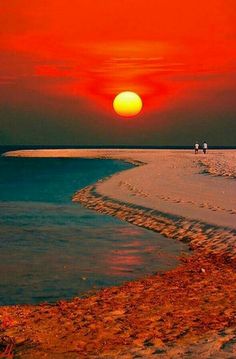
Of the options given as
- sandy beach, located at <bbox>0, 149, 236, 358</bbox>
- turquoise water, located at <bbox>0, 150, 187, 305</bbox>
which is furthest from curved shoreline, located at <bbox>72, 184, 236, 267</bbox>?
turquoise water, located at <bbox>0, 150, 187, 305</bbox>

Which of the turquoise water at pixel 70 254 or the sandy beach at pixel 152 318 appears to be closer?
the sandy beach at pixel 152 318

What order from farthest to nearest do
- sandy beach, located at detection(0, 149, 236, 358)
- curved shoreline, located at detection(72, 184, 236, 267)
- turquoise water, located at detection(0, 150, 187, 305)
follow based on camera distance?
curved shoreline, located at detection(72, 184, 236, 267)
turquoise water, located at detection(0, 150, 187, 305)
sandy beach, located at detection(0, 149, 236, 358)

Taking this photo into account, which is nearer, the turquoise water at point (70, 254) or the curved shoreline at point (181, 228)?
the turquoise water at point (70, 254)

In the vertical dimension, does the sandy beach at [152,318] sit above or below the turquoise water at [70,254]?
above

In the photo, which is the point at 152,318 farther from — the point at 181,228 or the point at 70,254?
the point at 181,228

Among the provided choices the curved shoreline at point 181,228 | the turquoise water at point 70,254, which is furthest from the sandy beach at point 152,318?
the turquoise water at point 70,254

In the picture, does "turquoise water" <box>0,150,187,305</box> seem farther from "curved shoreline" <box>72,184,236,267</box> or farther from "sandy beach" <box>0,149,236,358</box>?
"sandy beach" <box>0,149,236,358</box>

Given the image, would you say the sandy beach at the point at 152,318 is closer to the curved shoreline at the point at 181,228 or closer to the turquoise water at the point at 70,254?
the curved shoreline at the point at 181,228

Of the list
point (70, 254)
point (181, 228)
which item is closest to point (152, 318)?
point (70, 254)

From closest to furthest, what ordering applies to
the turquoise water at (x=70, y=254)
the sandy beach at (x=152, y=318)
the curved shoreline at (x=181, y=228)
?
the sandy beach at (x=152, y=318), the turquoise water at (x=70, y=254), the curved shoreline at (x=181, y=228)

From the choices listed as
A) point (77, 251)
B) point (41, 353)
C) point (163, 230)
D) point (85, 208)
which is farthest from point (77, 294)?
point (85, 208)

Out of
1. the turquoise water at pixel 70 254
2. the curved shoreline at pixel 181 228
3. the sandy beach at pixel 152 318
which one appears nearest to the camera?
the sandy beach at pixel 152 318

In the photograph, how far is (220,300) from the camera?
43.4 ft

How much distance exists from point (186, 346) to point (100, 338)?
5.30 feet
